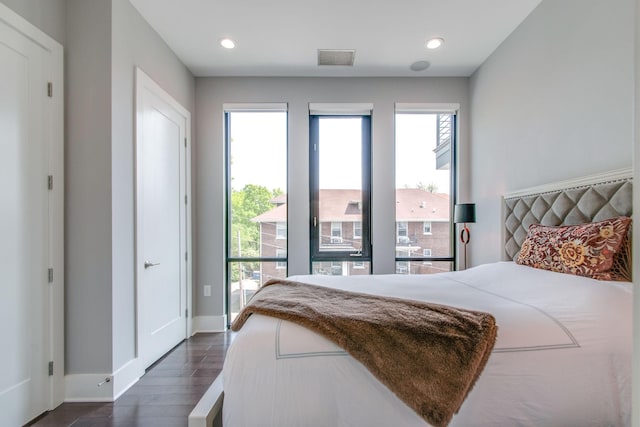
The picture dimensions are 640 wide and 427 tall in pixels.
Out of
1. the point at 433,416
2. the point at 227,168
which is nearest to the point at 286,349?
the point at 433,416

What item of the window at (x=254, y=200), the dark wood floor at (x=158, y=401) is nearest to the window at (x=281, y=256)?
the window at (x=254, y=200)

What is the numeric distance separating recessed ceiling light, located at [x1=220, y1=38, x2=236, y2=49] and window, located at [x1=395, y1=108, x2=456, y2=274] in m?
1.90

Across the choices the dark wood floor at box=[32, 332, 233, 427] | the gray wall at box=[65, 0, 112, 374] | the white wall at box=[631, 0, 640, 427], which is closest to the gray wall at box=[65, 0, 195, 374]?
the gray wall at box=[65, 0, 112, 374]

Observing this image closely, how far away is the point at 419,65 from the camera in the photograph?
10.3 feet

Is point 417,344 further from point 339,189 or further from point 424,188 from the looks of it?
point 424,188

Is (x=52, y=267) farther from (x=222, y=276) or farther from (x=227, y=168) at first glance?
(x=227, y=168)

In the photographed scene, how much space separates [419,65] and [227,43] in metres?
1.98

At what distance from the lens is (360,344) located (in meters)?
1.10

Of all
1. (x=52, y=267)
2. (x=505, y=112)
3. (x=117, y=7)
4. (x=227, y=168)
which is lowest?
(x=52, y=267)

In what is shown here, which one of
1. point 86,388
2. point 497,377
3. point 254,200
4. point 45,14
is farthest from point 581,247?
point 45,14

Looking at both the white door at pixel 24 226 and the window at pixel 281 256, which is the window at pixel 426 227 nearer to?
the window at pixel 281 256

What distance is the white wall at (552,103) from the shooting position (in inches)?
65.0

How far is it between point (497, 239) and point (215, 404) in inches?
106

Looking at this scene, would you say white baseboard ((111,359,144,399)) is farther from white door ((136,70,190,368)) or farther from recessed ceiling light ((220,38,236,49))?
recessed ceiling light ((220,38,236,49))
